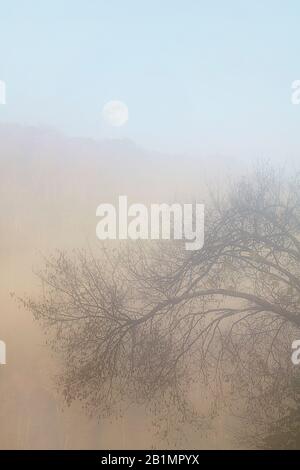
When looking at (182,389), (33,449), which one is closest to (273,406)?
(182,389)

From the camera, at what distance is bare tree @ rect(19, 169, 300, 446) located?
460 cm

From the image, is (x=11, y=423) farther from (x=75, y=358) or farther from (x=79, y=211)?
(x=79, y=211)

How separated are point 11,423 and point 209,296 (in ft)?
6.97

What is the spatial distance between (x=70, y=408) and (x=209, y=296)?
1616 mm

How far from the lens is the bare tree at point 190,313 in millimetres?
4602

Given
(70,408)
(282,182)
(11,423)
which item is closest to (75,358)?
(70,408)

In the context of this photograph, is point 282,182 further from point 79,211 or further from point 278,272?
point 79,211

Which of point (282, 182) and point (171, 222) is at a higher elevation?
point (282, 182)

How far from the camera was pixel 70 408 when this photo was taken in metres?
4.55

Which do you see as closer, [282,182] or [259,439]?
[259,439]

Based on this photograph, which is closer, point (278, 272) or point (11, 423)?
point (11, 423)

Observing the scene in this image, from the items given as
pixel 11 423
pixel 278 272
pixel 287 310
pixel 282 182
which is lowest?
pixel 11 423

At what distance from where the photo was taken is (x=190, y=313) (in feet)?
15.5

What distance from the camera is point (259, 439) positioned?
4621 millimetres
